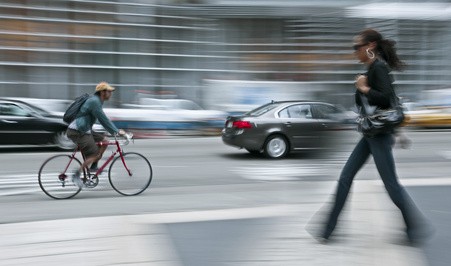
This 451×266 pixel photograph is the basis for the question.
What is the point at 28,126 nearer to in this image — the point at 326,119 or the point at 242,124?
the point at 242,124

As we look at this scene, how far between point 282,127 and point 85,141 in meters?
6.00

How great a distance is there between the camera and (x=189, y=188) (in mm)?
8992

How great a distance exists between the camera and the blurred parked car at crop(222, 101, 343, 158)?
42.1ft

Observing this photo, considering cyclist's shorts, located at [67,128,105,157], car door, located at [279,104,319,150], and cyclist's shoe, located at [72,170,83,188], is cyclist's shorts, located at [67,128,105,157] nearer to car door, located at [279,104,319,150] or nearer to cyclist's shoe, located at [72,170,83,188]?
cyclist's shoe, located at [72,170,83,188]

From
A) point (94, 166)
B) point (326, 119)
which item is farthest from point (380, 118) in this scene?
point (326, 119)

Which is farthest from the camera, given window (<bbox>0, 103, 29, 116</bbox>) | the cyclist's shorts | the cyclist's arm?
window (<bbox>0, 103, 29, 116</bbox>)

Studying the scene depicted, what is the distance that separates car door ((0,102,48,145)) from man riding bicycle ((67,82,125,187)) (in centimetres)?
667

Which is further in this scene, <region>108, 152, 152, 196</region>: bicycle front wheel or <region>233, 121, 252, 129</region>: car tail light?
<region>233, 121, 252, 129</region>: car tail light

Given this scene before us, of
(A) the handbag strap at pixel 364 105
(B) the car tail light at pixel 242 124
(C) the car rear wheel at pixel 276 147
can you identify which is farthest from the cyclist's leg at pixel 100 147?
(C) the car rear wheel at pixel 276 147

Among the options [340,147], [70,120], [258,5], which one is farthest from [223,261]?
[258,5]

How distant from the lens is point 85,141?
784cm

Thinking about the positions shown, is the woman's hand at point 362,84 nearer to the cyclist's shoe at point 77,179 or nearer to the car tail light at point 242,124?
the cyclist's shoe at point 77,179

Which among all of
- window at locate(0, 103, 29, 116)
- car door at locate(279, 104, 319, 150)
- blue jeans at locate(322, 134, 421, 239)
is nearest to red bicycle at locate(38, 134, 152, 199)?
blue jeans at locate(322, 134, 421, 239)

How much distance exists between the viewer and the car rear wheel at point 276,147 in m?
12.9
